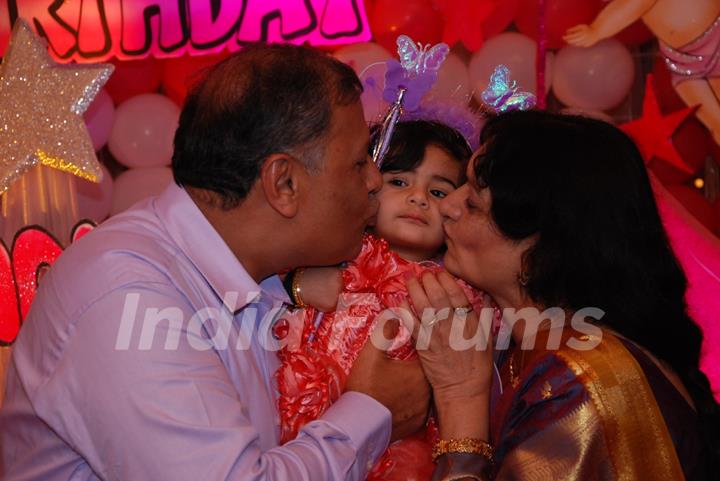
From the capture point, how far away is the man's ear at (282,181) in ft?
6.51

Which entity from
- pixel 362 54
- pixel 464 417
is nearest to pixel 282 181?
pixel 464 417

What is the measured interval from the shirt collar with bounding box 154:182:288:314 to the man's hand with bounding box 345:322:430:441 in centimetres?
32

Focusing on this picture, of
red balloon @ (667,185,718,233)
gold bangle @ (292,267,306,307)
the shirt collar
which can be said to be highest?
the shirt collar

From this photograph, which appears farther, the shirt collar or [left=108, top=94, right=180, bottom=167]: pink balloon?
[left=108, top=94, right=180, bottom=167]: pink balloon

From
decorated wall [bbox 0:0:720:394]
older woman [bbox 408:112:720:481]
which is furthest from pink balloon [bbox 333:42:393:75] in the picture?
older woman [bbox 408:112:720:481]

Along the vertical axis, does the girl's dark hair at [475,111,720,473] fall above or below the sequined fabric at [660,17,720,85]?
above

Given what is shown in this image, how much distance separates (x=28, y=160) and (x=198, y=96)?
2.14 m

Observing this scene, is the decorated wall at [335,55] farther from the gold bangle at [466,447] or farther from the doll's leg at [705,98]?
the gold bangle at [466,447]

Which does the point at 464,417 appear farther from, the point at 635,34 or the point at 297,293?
the point at 635,34

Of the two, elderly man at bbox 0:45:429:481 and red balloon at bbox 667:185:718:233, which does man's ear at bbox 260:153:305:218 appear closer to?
elderly man at bbox 0:45:429:481

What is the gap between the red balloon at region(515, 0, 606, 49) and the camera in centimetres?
405

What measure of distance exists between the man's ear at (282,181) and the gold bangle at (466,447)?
618 mm

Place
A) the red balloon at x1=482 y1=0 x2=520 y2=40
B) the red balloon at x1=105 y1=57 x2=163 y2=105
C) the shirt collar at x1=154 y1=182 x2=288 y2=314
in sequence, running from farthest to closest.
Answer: the red balloon at x1=105 y1=57 x2=163 y2=105, the red balloon at x1=482 y1=0 x2=520 y2=40, the shirt collar at x1=154 y1=182 x2=288 y2=314

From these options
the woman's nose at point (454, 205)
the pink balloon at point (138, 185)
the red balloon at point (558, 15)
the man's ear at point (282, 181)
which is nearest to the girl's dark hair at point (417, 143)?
the woman's nose at point (454, 205)
